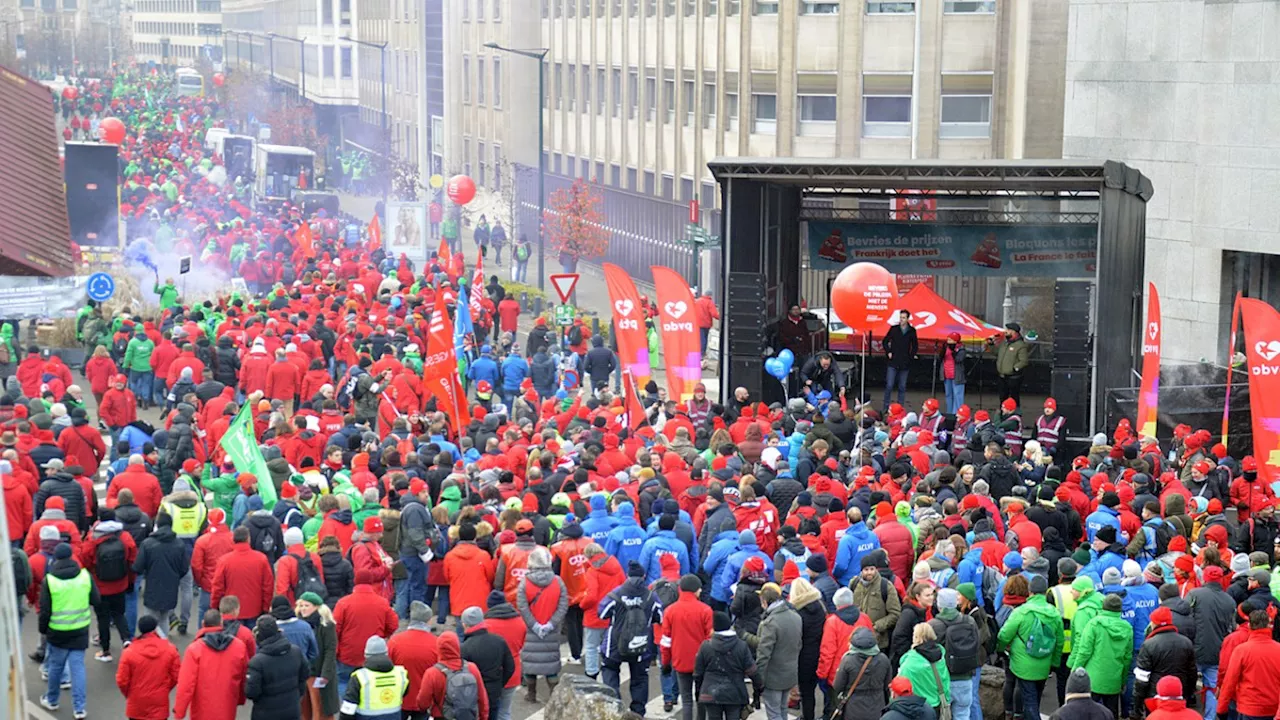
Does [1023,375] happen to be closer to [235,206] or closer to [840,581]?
[840,581]

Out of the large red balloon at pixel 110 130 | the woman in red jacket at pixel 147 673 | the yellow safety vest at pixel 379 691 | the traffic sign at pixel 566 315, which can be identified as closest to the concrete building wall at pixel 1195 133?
the traffic sign at pixel 566 315

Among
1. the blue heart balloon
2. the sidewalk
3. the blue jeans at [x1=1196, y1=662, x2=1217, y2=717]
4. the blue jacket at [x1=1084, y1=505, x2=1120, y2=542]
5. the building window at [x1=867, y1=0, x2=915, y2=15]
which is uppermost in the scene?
the building window at [x1=867, y1=0, x2=915, y2=15]

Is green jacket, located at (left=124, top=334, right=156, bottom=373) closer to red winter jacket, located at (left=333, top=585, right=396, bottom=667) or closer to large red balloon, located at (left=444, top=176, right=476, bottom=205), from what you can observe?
red winter jacket, located at (left=333, top=585, right=396, bottom=667)

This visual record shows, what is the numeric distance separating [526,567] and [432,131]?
6654 cm

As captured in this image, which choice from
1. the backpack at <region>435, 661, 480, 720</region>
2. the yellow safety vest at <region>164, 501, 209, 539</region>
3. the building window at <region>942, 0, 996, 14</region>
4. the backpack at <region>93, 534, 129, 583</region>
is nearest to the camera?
the backpack at <region>435, 661, 480, 720</region>

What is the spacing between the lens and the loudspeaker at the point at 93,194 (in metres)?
40.0

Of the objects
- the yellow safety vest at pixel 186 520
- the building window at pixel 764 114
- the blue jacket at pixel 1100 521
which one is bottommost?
the yellow safety vest at pixel 186 520

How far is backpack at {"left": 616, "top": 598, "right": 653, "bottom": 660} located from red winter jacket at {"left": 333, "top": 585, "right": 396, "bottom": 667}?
1.70 m

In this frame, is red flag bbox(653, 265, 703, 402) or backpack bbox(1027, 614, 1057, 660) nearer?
backpack bbox(1027, 614, 1057, 660)

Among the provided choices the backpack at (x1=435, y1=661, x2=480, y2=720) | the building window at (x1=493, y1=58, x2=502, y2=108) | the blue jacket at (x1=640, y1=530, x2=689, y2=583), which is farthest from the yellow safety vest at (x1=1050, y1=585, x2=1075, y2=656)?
the building window at (x1=493, y1=58, x2=502, y2=108)

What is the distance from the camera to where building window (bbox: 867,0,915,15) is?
139ft

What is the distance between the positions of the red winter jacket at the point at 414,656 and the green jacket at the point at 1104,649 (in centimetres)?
453

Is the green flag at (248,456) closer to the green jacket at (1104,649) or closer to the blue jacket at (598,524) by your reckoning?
the blue jacket at (598,524)

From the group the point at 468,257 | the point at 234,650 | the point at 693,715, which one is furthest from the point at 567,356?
the point at 468,257
